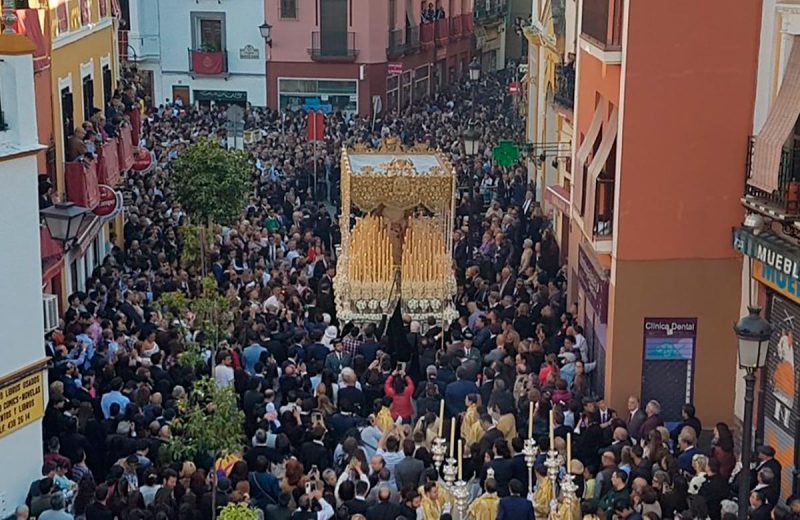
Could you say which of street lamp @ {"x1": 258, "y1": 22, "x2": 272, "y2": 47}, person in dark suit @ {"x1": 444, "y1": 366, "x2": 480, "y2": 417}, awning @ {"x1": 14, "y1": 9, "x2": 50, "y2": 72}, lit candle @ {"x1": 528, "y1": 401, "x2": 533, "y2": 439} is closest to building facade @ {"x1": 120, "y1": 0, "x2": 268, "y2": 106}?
street lamp @ {"x1": 258, "y1": 22, "x2": 272, "y2": 47}

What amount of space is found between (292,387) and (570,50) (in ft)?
44.9

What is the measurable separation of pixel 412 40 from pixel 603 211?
3468 centimetres

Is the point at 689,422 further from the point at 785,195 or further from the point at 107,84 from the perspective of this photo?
the point at 107,84

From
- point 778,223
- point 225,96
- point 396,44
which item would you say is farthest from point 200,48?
point 778,223

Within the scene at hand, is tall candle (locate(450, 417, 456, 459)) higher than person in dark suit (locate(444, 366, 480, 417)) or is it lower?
higher

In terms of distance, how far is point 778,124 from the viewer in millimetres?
16641

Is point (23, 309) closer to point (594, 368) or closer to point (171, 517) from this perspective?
point (171, 517)

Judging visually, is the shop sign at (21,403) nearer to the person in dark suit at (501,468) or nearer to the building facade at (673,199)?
the person in dark suit at (501,468)

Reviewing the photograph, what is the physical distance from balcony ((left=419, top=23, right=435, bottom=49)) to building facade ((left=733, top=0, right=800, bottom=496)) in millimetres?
37056

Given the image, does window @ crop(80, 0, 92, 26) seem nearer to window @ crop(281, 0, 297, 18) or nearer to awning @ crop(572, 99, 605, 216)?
awning @ crop(572, 99, 605, 216)

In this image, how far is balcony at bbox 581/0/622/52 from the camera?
61.2 feet

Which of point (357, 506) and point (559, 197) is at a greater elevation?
point (559, 197)

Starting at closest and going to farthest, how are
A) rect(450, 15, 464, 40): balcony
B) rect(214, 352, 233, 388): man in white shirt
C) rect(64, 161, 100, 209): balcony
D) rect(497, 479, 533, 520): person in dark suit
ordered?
rect(497, 479, 533, 520): person in dark suit
rect(214, 352, 233, 388): man in white shirt
rect(64, 161, 100, 209): balcony
rect(450, 15, 464, 40): balcony

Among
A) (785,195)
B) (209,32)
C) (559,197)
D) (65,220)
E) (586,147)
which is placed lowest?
(559,197)
